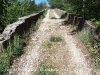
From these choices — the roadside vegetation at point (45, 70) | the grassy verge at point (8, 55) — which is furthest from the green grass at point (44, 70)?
the grassy verge at point (8, 55)

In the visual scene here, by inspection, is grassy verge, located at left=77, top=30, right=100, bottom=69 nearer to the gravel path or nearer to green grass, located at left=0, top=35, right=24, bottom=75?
the gravel path

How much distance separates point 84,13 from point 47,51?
734cm

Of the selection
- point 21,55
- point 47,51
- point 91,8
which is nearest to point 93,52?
point 47,51

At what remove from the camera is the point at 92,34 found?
28.7ft

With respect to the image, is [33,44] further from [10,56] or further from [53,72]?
[53,72]

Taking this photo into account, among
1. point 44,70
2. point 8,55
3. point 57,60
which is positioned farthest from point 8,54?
point 57,60

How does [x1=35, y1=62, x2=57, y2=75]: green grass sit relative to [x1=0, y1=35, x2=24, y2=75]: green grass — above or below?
below

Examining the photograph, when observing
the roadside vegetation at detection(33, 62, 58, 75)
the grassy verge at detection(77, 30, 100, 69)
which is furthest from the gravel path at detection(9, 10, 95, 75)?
the grassy verge at detection(77, 30, 100, 69)

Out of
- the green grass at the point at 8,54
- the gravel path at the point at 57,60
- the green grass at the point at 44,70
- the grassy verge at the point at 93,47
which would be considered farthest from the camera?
the grassy verge at the point at 93,47

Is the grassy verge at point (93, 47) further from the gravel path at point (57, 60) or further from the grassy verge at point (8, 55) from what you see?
the grassy verge at point (8, 55)

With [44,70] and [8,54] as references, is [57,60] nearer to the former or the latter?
[44,70]

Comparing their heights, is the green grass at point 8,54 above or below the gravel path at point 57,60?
above

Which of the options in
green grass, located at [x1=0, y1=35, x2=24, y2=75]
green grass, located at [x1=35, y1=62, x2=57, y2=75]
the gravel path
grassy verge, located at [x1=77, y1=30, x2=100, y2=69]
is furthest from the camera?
grassy verge, located at [x1=77, y1=30, x2=100, y2=69]

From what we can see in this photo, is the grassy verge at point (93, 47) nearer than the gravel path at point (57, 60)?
No
